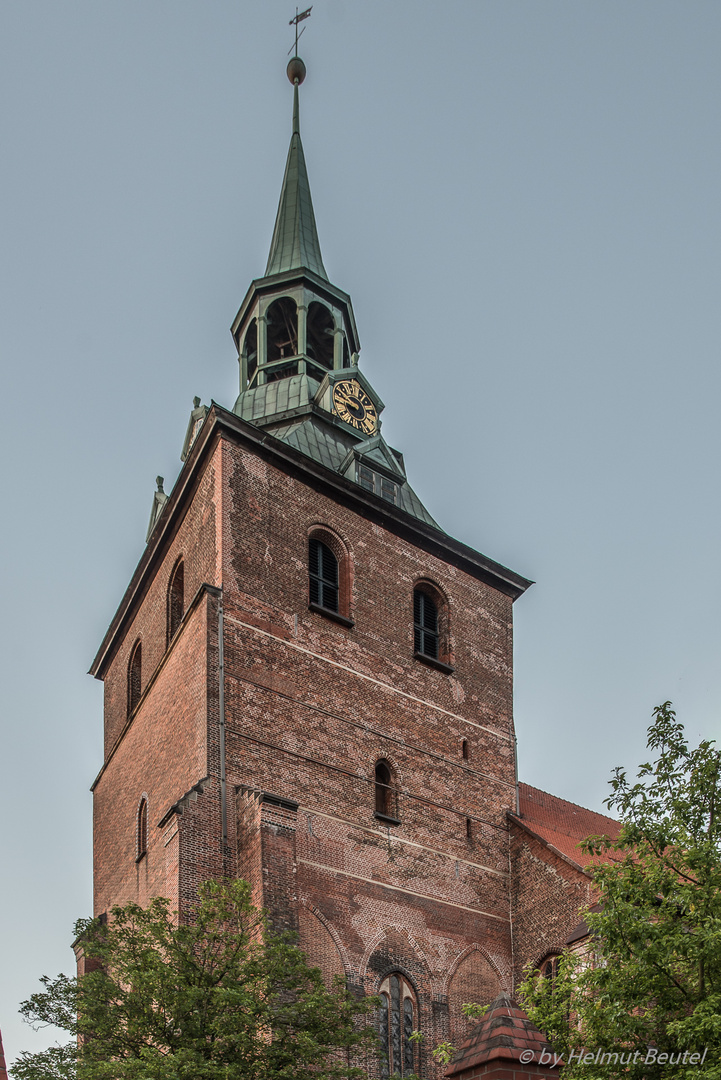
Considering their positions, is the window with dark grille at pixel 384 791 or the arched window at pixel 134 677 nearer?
the window with dark grille at pixel 384 791

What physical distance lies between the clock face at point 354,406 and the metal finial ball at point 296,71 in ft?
49.4

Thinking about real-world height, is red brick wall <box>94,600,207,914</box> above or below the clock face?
below

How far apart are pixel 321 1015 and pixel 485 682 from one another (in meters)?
10.8

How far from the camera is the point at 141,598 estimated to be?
2706 cm

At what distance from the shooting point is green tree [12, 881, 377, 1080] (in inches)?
582

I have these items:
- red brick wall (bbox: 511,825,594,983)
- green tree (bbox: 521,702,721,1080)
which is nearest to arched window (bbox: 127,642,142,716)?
red brick wall (bbox: 511,825,594,983)

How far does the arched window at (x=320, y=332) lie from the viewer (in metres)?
31.6

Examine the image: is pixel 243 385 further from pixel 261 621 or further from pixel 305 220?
pixel 261 621

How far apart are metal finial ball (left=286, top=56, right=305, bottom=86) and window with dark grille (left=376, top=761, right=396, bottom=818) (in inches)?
980

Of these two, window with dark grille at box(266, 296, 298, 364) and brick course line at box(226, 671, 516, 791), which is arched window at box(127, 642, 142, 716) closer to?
brick course line at box(226, 671, 516, 791)

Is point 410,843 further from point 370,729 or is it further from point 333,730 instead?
point 333,730

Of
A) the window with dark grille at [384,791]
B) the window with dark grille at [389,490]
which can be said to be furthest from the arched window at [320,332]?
the window with dark grille at [384,791]

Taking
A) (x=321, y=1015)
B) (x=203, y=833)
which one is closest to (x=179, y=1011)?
(x=321, y=1015)

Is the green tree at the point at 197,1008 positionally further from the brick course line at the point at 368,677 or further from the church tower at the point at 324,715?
the brick course line at the point at 368,677
